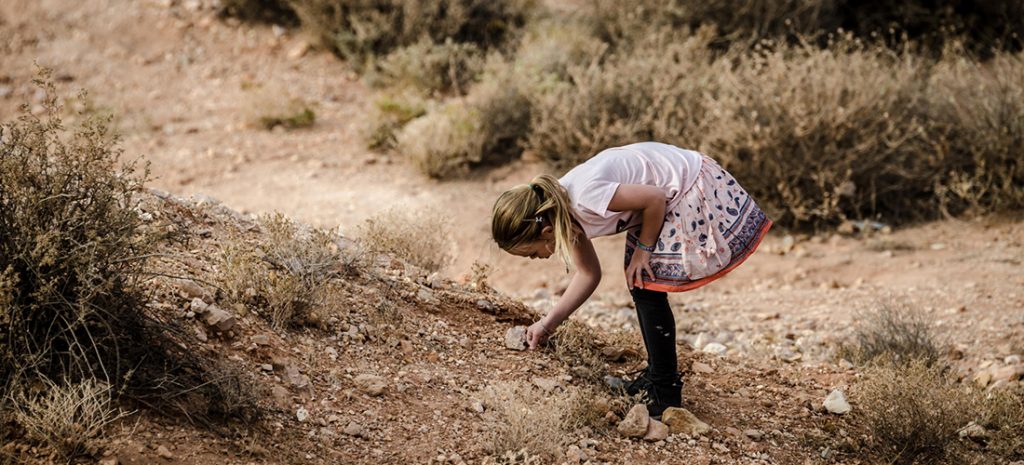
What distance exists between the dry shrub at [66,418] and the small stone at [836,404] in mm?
2643

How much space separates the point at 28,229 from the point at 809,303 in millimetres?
4239

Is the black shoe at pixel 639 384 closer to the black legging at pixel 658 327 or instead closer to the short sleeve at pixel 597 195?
the black legging at pixel 658 327

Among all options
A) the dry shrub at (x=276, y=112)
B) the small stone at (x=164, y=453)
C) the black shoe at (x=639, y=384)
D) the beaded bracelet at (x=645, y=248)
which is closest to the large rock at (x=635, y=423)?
the black shoe at (x=639, y=384)

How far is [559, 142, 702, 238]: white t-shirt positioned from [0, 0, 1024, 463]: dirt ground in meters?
0.40

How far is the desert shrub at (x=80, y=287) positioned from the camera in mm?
2523

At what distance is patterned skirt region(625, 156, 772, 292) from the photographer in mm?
3111

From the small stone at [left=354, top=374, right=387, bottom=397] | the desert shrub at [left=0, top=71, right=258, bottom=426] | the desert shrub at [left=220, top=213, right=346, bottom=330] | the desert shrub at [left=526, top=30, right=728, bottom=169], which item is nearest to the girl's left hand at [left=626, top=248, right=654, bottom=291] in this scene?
the small stone at [left=354, top=374, right=387, bottom=397]

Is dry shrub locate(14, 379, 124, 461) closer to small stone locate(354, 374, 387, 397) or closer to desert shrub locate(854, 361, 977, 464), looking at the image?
small stone locate(354, 374, 387, 397)

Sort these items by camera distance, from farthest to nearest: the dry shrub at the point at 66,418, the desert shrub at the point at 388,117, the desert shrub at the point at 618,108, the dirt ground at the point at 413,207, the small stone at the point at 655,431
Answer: the desert shrub at the point at 388,117
the desert shrub at the point at 618,108
the dirt ground at the point at 413,207
the small stone at the point at 655,431
the dry shrub at the point at 66,418

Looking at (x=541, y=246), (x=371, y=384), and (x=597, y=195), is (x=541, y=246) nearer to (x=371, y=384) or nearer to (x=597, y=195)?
(x=597, y=195)

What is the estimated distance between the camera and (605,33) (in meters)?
8.71

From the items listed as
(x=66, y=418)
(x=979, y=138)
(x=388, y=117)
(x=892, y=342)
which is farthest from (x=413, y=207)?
(x=66, y=418)

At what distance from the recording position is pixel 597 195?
2.97 metres

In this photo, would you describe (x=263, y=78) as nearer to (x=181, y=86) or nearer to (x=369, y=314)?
(x=181, y=86)
